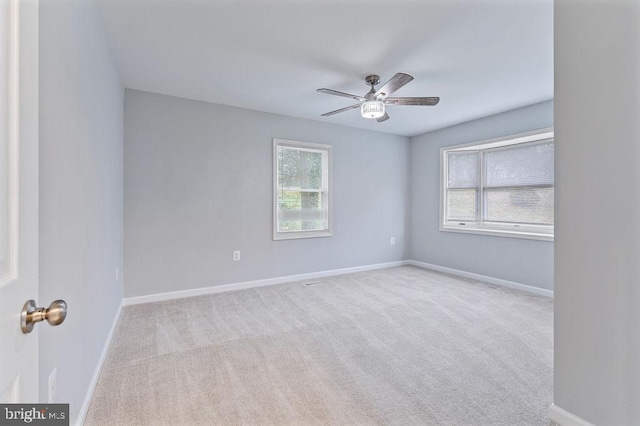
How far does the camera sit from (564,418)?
147 centimetres

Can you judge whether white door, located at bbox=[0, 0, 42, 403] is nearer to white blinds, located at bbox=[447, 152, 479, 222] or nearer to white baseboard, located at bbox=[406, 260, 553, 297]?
white baseboard, located at bbox=[406, 260, 553, 297]

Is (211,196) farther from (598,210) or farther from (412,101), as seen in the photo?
(598,210)

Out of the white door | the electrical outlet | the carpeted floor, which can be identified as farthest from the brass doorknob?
the carpeted floor

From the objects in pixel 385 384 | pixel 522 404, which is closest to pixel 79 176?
pixel 385 384

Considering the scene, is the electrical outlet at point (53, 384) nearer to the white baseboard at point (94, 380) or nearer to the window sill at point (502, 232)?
the white baseboard at point (94, 380)

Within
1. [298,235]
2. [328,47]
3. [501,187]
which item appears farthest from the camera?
[298,235]

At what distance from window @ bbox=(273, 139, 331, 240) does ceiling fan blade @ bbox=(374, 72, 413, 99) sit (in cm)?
186

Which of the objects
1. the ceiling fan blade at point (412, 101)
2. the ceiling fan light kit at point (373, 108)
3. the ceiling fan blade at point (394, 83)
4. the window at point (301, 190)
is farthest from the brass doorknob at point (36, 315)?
the window at point (301, 190)

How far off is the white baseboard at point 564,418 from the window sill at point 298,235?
3.37 m

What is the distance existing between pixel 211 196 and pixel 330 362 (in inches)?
101

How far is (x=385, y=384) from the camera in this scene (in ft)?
6.19

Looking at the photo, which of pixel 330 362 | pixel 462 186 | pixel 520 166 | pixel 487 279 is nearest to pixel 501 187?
pixel 520 166

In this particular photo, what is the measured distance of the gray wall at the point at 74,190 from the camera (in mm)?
1169

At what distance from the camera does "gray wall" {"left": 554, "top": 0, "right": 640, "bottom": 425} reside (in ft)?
4.08
